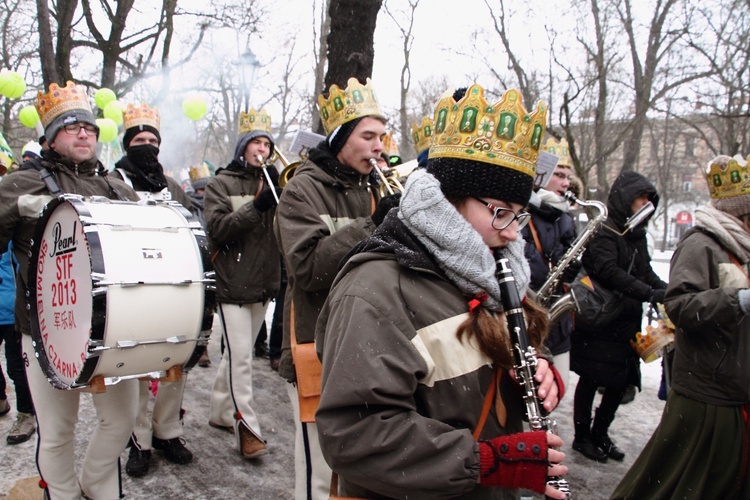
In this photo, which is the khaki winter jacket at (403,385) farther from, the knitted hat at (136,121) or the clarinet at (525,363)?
the knitted hat at (136,121)

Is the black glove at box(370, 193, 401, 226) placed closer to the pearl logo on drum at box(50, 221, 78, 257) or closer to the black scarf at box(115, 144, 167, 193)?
the pearl logo on drum at box(50, 221, 78, 257)

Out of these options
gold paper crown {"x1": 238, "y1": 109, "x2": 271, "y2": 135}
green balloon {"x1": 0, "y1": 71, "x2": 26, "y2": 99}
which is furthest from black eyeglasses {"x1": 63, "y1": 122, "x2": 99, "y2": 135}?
green balloon {"x1": 0, "y1": 71, "x2": 26, "y2": 99}

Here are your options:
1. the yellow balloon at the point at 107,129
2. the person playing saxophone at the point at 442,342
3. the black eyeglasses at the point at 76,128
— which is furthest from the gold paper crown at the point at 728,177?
the yellow balloon at the point at 107,129

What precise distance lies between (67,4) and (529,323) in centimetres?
900

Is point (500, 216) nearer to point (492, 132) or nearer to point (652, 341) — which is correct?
point (492, 132)

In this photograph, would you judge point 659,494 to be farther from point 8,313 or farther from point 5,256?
point 5,256

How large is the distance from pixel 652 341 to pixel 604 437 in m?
0.88

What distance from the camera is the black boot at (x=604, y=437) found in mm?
4777

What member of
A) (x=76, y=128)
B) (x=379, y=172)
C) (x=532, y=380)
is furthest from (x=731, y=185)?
(x=76, y=128)

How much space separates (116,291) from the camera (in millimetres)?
2713

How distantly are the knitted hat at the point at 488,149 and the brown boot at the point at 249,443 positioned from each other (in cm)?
306

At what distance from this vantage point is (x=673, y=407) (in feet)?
11.5

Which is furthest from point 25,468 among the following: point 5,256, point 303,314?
point 303,314

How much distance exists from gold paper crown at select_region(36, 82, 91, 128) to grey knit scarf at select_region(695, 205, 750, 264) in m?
3.66
